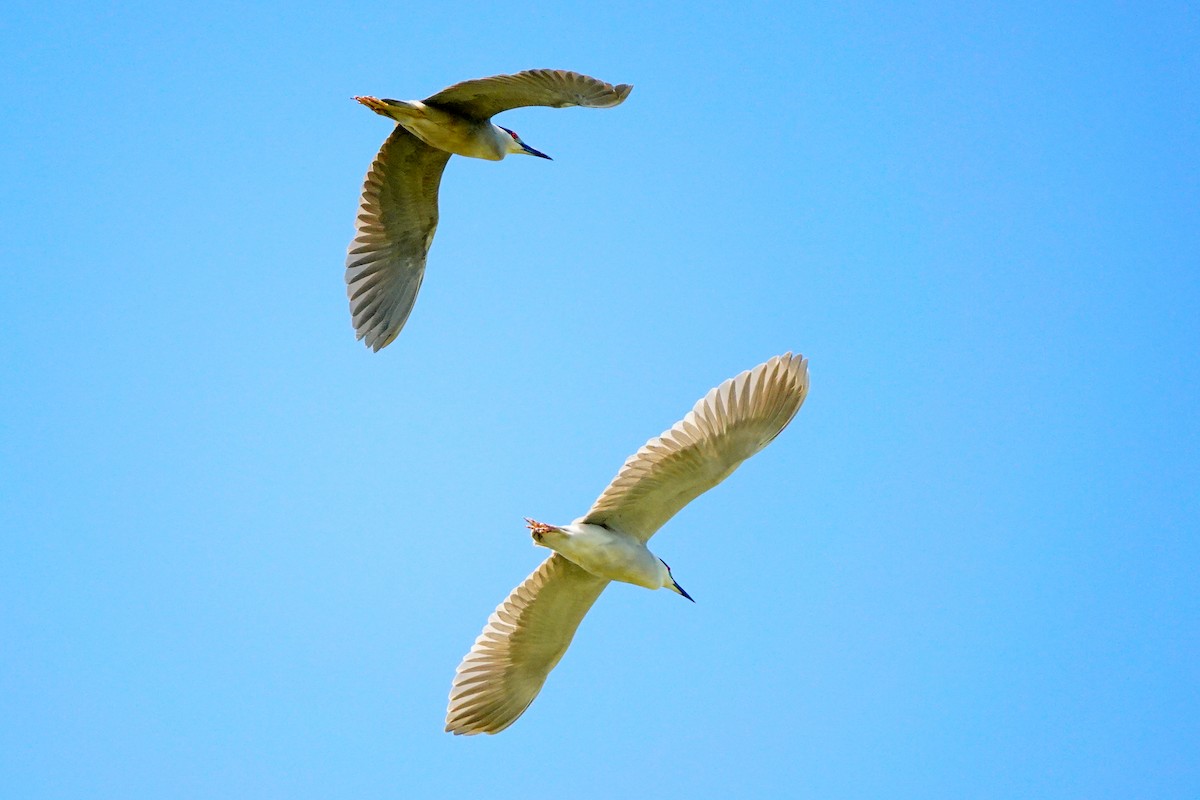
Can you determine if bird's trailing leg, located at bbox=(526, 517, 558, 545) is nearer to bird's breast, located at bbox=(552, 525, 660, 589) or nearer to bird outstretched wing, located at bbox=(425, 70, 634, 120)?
bird's breast, located at bbox=(552, 525, 660, 589)

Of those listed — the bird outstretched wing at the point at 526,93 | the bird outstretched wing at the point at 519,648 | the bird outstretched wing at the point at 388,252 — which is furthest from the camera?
the bird outstretched wing at the point at 388,252

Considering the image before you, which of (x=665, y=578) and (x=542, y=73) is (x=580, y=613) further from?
(x=542, y=73)

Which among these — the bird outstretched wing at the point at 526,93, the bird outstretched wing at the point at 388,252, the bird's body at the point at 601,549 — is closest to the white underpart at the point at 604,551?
the bird's body at the point at 601,549

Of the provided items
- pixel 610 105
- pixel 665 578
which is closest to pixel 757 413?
pixel 665 578

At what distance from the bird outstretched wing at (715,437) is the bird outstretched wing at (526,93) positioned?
1.73 meters

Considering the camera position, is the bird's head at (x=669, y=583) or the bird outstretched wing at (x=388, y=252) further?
the bird outstretched wing at (x=388, y=252)

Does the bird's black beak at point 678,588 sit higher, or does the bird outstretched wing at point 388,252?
the bird outstretched wing at point 388,252

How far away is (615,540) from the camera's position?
8.31 meters

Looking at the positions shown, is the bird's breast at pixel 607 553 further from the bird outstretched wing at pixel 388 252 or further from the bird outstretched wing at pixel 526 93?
the bird outstretched wing at pixel 388 252

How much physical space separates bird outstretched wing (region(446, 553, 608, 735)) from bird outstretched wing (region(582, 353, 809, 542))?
0.72 meters

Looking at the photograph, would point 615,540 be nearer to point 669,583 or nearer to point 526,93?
point 669,583

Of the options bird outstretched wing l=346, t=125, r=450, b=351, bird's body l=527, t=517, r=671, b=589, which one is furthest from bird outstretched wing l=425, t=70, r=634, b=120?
bird's body l=527, t=517, r=671, b=589

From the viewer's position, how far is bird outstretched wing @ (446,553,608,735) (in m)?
8.71

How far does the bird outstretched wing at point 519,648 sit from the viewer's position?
28.6 ft
